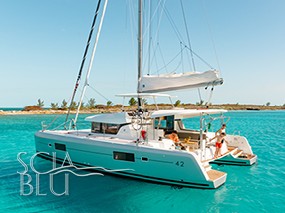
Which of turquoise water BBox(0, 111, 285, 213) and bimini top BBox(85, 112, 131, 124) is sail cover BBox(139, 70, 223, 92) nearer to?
bimini top BBox(85, 112, 131, 124)

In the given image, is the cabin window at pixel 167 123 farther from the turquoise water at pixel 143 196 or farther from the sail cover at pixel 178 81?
the turquoise water at pixel 143 196

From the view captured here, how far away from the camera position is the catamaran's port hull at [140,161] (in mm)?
7246

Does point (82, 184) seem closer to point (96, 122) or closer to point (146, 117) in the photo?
point (96, 122)

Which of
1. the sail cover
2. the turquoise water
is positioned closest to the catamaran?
the sail cover

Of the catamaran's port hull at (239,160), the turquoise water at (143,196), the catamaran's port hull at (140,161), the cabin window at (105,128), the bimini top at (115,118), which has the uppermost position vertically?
the bimini top at (115,118)

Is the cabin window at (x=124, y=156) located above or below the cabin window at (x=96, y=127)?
below

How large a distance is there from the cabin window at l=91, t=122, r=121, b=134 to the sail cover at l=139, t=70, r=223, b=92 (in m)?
1.96

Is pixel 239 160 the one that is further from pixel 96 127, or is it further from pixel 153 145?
pixel 96 127

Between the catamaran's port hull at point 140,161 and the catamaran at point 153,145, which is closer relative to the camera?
the catamaran's port hull at point 140,161

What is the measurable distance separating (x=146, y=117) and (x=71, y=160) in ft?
12.1

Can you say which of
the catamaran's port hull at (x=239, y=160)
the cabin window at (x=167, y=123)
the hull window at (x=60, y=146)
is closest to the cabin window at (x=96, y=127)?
the hull window at (x=60, y=146)

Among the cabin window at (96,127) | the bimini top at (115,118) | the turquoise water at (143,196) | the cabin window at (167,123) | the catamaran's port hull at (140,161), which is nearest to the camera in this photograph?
the turquoise water at (143,196)

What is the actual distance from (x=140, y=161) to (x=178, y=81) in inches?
138

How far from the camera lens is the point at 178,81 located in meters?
9.37
